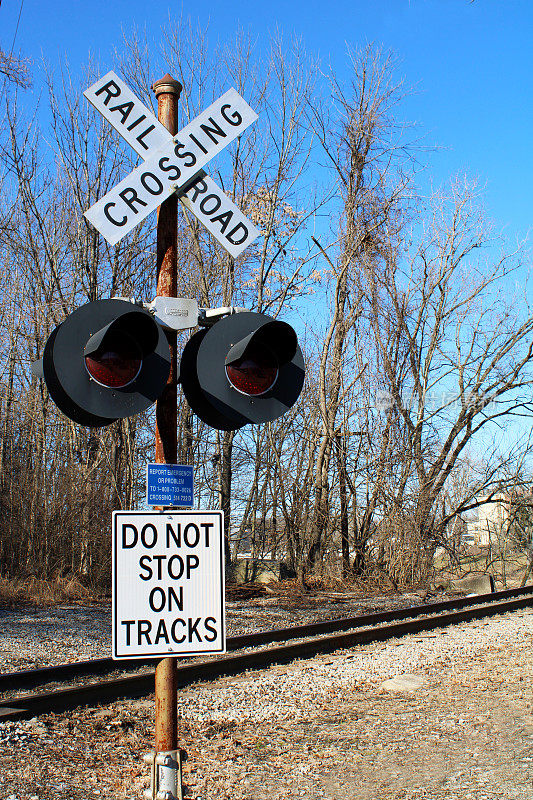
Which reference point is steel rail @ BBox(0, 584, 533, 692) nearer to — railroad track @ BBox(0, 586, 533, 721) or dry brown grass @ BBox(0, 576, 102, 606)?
railroad track @ BBox(0, 586, 533, 721)

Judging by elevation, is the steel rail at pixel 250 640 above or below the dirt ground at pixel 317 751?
above

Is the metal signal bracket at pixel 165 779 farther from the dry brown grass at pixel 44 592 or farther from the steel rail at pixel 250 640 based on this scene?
the dry brown grass at pixel 44 592

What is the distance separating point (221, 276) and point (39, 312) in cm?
615

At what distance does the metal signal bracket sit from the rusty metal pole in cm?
5

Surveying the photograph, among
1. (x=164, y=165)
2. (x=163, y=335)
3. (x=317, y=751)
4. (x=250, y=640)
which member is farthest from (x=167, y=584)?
(x=250, y=640)

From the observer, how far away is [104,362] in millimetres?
3506

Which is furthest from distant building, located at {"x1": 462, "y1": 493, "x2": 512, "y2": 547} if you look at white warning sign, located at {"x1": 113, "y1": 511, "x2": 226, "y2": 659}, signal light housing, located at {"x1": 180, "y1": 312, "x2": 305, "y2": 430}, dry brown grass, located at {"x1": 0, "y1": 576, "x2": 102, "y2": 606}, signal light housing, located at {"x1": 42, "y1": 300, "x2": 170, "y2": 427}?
signal light housing, located at {"x1": 42, "y1": 300, "x2": 170, "y2": 427}

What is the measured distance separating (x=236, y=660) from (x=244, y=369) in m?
5.86

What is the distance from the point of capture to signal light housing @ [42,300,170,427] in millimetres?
3412

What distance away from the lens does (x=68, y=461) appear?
20219mm

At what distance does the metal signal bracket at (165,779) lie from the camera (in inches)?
142

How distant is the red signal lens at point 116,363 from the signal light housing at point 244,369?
1.24 ft

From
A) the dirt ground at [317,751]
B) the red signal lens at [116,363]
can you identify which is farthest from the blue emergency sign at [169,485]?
the dirt ground at [317,751]

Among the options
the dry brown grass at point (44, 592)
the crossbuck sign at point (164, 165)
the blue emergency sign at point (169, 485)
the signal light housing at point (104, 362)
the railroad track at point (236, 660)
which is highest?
the crossbuck sign at point (164, 165)
